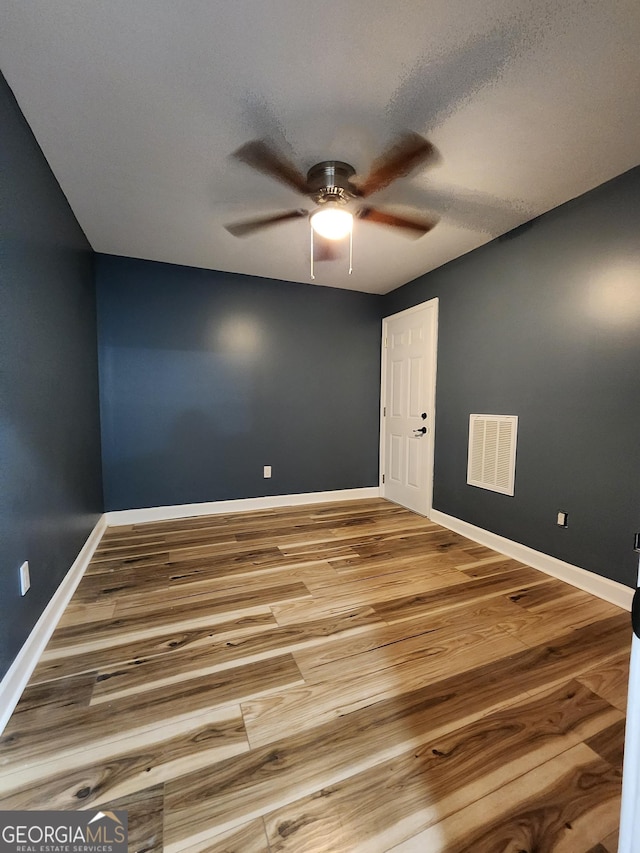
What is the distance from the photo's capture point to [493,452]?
2766 mm

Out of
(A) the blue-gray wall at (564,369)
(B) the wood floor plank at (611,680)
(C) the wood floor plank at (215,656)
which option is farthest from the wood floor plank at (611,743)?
(A) the blue-gray wall at (564,369)

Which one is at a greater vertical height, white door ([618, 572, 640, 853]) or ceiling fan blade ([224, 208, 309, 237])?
ceiling fan blade ([224, 208, 309, 237])

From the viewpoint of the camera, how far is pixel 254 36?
4.09ft

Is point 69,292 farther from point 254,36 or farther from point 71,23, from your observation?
point 254,36

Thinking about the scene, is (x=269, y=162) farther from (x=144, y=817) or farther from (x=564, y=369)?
(x=144, y=817)

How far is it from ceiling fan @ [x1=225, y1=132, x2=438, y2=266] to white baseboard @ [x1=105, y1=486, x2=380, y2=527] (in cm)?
262

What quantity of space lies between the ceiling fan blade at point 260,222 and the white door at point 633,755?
243 cm

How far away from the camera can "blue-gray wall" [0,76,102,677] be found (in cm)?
136

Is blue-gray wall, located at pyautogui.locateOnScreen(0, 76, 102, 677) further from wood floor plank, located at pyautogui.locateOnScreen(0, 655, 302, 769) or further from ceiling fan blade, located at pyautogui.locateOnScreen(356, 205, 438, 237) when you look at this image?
ceiling fan blade, located at pyautogui.locateOnScreen(356, 205, 438, 237)

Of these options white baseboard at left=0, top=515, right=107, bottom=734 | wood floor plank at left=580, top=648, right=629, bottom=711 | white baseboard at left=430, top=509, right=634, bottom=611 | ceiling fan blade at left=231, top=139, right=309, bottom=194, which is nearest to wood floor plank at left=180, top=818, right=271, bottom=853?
white baseboard at left=0, top=515, right=107, bottom=734

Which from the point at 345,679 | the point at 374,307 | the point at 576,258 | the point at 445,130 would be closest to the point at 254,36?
the point at 445,130

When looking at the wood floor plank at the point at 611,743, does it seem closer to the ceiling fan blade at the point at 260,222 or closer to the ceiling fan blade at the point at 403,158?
the ceiling fan blade at the point at 403,158

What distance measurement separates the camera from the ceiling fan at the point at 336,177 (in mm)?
1733

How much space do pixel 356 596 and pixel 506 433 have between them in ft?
5.52
